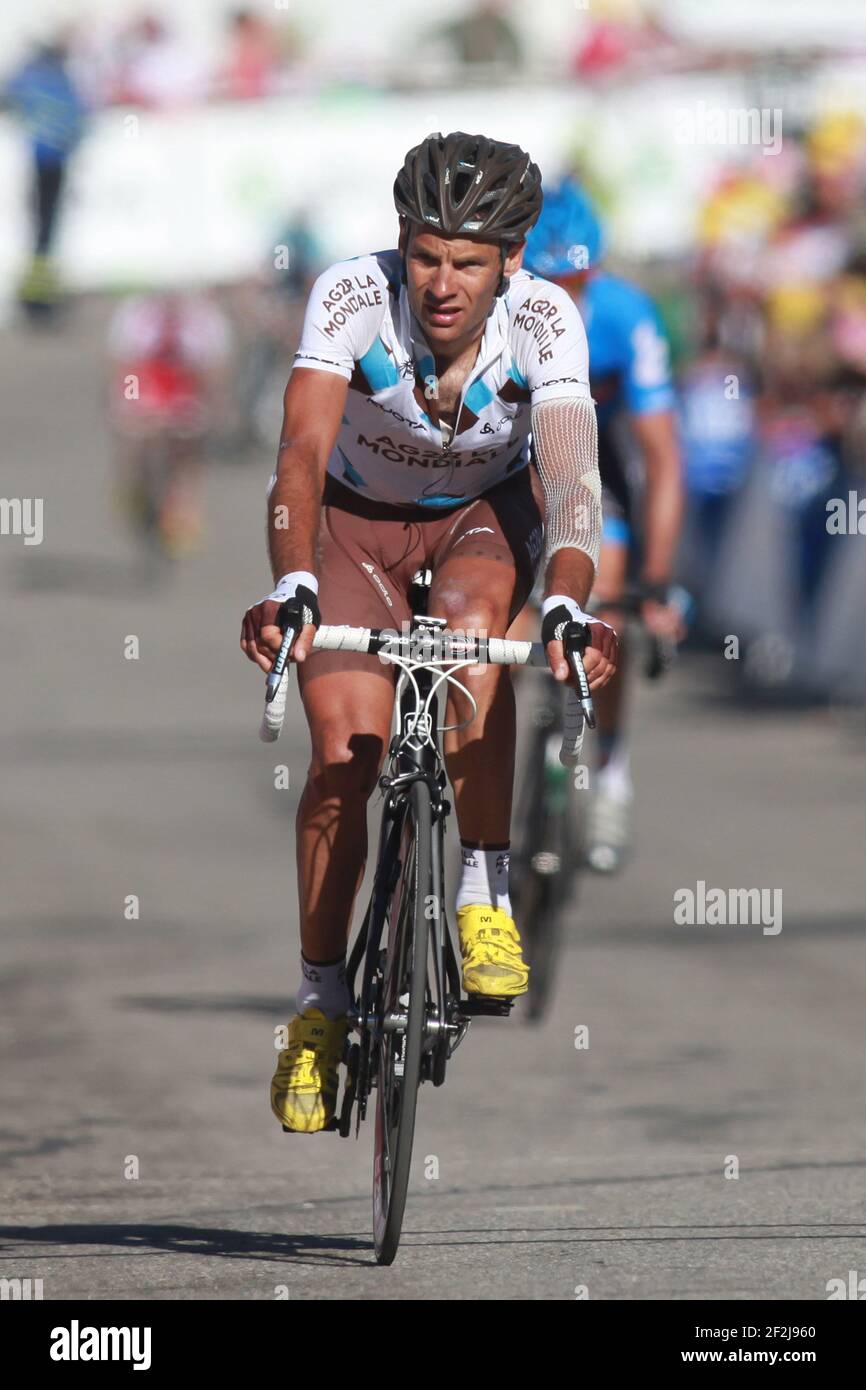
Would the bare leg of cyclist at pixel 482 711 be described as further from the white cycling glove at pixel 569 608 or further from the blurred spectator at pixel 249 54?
the blurred spectator at pixel 249 54

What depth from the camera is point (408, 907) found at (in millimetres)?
5727

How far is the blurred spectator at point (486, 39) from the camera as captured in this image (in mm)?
25969

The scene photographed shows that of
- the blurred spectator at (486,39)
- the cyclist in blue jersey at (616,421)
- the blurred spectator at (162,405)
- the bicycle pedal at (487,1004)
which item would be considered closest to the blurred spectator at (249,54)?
the blurred spectator at (486,39)

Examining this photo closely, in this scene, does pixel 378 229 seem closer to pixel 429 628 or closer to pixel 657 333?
pixel 657 333

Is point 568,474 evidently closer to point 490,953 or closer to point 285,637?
point 285,637

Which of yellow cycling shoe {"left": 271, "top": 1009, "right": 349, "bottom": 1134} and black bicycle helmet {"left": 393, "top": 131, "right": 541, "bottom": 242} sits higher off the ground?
black bicycle helmet {"left": 393, "top": 131, "right": 541, "bottom": 242}

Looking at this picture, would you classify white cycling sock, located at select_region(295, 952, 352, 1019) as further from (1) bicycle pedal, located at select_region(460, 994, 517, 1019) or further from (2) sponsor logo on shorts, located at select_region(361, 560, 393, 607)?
(2) sponsor logo on shorts, located at select_region(361, 560, 393, 607)

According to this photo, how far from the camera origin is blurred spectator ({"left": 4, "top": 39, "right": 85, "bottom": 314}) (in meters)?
23.9

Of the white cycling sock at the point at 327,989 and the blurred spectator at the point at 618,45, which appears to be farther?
the blurred spectator at the point at 618,45

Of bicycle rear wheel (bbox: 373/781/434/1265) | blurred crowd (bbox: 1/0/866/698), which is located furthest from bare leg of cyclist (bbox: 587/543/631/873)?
blurred crowd (bbox: 1/0/866/698)

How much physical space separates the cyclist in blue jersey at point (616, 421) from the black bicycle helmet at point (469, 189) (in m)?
2.95

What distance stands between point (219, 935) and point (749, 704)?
5807mm

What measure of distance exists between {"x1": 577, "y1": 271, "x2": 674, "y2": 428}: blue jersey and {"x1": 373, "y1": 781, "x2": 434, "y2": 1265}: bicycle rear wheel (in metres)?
3.64
